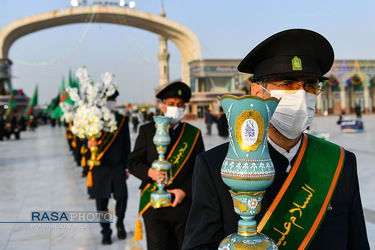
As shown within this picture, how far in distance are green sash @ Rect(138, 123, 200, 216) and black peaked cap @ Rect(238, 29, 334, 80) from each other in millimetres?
2088

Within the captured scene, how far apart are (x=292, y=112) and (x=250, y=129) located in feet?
1.22

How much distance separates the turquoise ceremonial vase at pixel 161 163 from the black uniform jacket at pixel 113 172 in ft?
5.22

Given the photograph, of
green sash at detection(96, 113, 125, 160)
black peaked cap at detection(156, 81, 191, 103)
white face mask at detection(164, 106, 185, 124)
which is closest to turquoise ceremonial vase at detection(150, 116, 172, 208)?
white face mask at detection(164, 106, 185, 124)

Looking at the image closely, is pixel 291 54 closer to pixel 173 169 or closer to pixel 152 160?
pixel 173 169

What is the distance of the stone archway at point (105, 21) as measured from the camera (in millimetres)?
45625

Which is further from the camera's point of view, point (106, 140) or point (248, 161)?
point (106, 140)

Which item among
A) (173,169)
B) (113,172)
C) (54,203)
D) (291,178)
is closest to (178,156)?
(173,169)

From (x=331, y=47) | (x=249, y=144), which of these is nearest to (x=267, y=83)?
(x=331, y=47)

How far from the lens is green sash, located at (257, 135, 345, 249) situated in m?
1.32

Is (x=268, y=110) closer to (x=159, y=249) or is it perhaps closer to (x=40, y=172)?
(x=159, y=249)

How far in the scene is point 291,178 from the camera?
1.38 m

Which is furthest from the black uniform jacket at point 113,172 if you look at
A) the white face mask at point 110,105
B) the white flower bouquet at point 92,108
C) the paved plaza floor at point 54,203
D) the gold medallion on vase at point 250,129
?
the gold medallion on vase at point 250,129

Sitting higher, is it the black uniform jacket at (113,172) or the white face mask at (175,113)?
the white face mask at (175,113)

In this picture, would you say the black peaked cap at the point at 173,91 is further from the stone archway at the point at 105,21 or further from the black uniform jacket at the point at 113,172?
the stone archway at the point at 105,21
